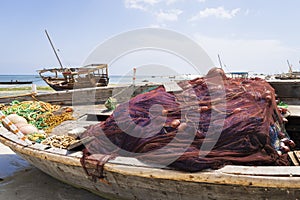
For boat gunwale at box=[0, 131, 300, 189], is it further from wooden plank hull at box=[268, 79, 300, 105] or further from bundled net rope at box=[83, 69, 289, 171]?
wooden plank hull at box=[268, 79, 300, 105]

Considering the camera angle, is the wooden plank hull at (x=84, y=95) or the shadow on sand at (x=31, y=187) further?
the wooden plank hull at (x=84, y=95)

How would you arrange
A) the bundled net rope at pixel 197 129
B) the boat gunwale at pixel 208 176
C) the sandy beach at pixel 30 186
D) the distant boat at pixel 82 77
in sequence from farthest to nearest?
the distant boat at pixel 82 77
the sandy beach at pixel 30 186
the bundled net rope at pixel 197 129
the boat gunwale at pixel 208 176

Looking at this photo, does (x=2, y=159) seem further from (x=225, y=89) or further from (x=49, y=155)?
(x=225, y=89)

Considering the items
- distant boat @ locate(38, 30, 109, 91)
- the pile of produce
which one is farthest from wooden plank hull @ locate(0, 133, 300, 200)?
distant boat @ locate(38, 30, 109, 91)

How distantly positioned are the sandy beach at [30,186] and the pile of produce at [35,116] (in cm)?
74

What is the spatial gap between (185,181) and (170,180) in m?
0.14

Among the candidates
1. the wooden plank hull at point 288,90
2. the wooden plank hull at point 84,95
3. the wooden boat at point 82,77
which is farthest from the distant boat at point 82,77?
the wooden plank hull at point 288,90

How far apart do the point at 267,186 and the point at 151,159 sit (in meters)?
0.95

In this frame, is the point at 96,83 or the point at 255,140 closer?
the point at 255,140

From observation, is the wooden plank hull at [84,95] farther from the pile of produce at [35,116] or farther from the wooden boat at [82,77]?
the wooden boat at [82,77]

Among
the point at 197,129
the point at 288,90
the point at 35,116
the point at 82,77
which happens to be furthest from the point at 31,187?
the point at 82,77

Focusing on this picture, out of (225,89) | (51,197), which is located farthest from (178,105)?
(51,197)

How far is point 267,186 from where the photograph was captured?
180 centimetres

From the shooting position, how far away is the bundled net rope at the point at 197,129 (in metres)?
2.08
